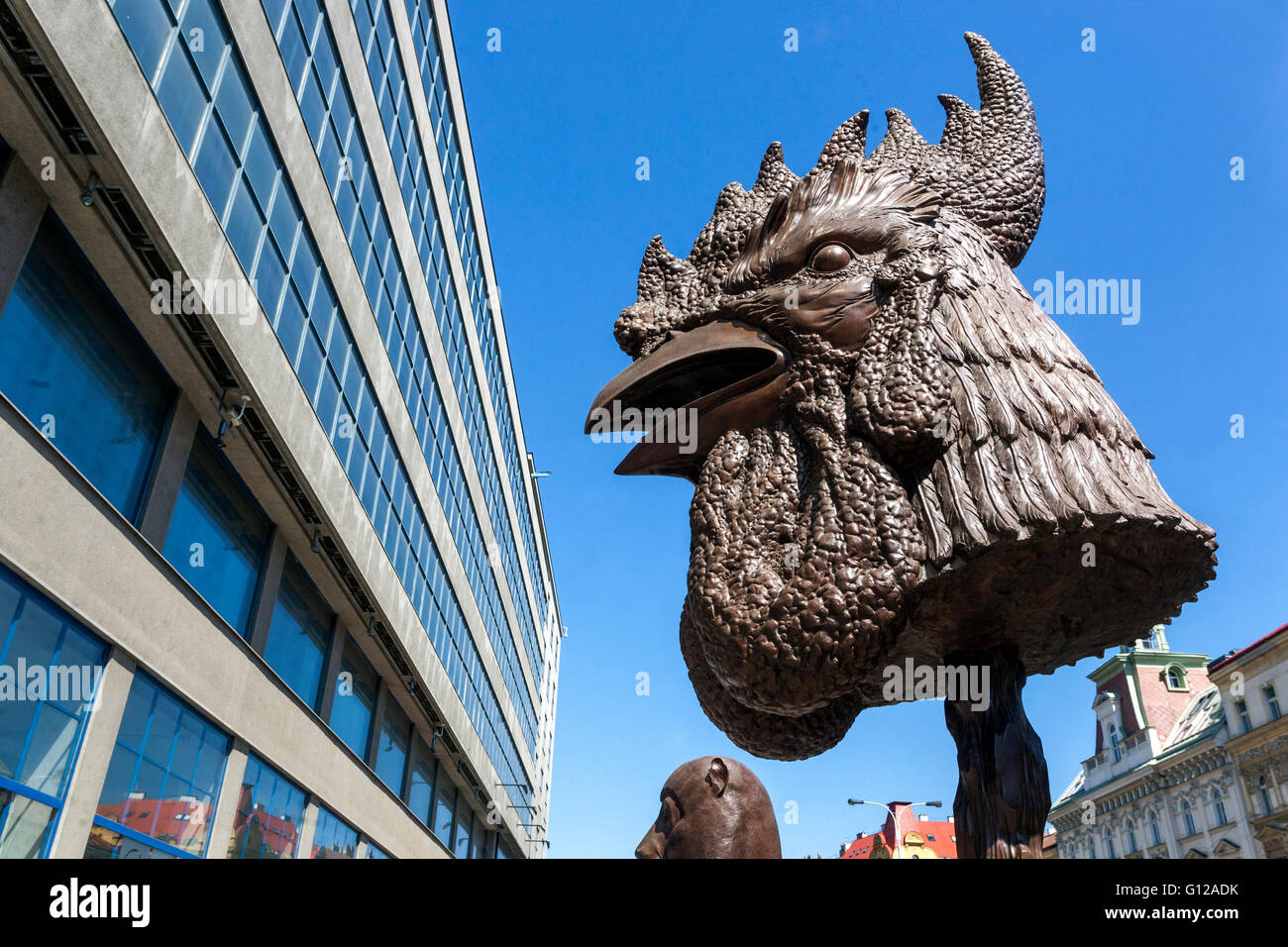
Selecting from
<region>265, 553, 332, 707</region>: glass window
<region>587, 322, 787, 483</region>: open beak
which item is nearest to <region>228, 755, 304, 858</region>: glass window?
<region>265, 553, 332, 707</region>: glass window

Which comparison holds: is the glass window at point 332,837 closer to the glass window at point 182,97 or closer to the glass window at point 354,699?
the glass window at point 354,699

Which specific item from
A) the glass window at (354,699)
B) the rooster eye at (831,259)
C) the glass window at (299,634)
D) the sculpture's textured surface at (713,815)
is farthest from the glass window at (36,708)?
the glass window at (354,699)

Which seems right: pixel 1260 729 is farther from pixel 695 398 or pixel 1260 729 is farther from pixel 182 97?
pixel 182 97

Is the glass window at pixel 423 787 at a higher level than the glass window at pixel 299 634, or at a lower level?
lower

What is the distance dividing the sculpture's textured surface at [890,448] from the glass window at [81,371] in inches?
321

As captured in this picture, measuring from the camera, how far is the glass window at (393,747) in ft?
64.8

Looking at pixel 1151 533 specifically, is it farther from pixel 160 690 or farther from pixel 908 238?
pixel 160 690

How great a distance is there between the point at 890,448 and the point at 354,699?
17.9 m

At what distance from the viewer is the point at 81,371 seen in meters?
9.36

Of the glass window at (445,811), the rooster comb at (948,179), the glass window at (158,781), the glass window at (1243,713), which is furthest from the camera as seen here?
the glass window at (445,811)

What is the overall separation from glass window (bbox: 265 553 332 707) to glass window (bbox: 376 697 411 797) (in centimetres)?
390

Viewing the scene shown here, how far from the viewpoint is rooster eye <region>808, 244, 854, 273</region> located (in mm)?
2807
